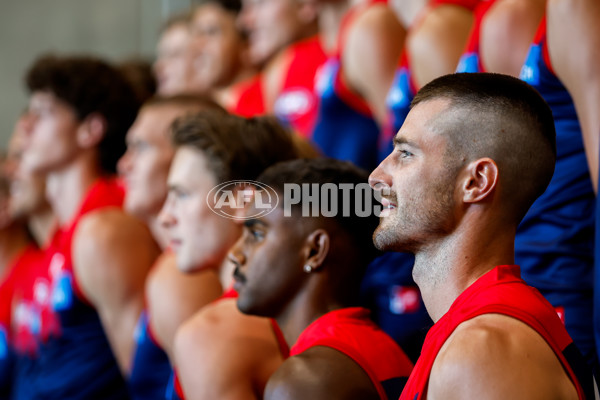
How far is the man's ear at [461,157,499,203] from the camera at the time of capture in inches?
44.3

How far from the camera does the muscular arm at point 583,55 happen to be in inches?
56.7

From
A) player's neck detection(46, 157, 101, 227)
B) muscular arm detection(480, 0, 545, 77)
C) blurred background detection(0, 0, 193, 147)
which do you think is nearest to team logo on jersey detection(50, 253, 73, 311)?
player's neck detection(46, 157, 101, 227)

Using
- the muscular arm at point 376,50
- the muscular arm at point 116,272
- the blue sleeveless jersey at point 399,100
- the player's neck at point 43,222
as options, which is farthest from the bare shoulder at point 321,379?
the player's neck at point 43,222

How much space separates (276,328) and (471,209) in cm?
66

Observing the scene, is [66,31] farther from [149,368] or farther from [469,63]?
[469,63]

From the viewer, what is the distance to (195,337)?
A: 5.49 feet

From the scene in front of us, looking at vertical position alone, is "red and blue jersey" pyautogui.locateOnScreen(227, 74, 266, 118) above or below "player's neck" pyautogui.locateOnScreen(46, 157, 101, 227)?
above

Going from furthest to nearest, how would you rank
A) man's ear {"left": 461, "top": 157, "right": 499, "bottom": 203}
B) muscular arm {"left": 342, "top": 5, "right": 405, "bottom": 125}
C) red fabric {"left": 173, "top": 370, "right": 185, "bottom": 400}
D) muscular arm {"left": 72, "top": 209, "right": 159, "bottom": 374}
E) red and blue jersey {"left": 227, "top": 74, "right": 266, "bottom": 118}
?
red and blue jersey {"left": 227, "top": 74, "right": 266, "bottom": 118} < muscular arm {"left": 72, "top": 209, "right": 159, "bottom": 374} < muscular arm {"left": 342, "top": 5, "right": 405, "bottom": 125} < red fabric {"left": 173, "top": 370, "right": 185, "bottom": 400} < man's ear {"left": 461, "top": 157, "right": 499, "bottom": 203}

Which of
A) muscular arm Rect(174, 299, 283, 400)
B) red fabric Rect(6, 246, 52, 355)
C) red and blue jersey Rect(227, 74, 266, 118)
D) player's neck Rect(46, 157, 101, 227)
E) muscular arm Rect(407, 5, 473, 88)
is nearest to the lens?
muscular arm Rect(174, 299, 283, 400)

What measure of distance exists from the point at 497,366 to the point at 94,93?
2.62 meters

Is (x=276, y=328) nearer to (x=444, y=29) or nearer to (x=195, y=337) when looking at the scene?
(x=195, y=337)

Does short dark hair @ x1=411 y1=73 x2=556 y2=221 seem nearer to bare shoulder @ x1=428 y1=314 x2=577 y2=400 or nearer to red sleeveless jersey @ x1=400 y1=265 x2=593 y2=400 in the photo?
red sleeveless jersey @ x1=400 y1=265 x2=593 y2=400

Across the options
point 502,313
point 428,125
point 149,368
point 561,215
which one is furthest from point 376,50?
point 502,313

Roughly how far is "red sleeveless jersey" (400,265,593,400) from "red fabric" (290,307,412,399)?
0.21 metres
